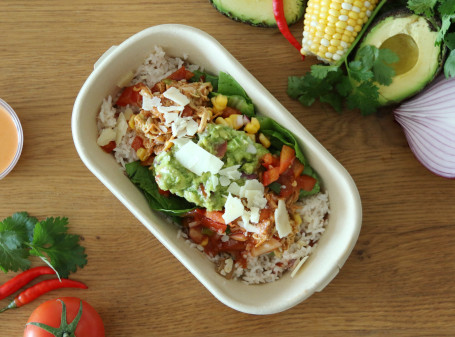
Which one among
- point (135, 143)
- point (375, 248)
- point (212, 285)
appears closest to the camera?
point (212, 285)

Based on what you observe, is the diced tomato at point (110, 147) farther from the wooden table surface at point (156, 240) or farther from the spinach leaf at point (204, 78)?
the spinach leaf at point (204, 78)

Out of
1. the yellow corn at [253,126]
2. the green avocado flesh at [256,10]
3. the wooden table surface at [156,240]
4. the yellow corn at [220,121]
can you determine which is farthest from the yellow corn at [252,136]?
the green avocado flesh at [256,10]

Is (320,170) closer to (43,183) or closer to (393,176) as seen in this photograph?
(393,176)

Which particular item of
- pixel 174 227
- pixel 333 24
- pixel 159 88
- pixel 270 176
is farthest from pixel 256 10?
pixel 174 227

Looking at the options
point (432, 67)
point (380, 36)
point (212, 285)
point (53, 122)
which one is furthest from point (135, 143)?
point (432, 67)

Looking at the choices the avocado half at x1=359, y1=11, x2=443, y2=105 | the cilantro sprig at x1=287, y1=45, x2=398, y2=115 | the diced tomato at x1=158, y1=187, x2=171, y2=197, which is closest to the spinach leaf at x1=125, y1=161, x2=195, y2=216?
the diced tomato at x1=158, y1=187, x2=171, y2=197

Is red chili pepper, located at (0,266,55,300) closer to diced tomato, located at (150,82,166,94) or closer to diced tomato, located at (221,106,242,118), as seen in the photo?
diced tomato, located at (150,82,166,94)
